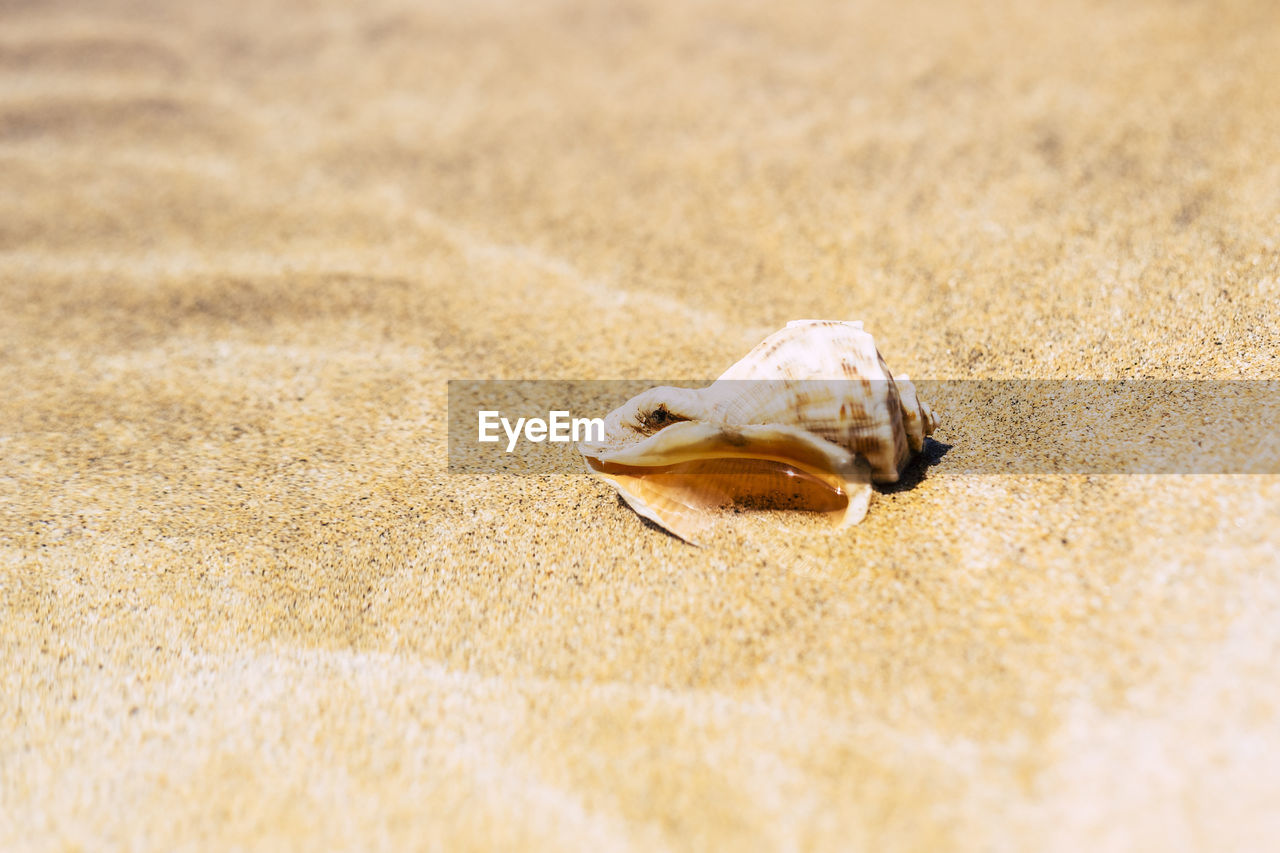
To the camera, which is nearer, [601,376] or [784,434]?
[784,434]

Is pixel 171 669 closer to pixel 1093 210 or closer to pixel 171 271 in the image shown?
pixel 171 271

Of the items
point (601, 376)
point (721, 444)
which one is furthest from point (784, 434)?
point (601, 376)

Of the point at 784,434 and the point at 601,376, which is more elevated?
the point at 784,434

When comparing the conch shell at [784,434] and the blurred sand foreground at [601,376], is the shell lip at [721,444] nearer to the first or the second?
the conch shell at [784,434]

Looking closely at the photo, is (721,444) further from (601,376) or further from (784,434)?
(601,376)

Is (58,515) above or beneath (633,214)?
beneath

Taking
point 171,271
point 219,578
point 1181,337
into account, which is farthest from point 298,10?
point 1181,337
